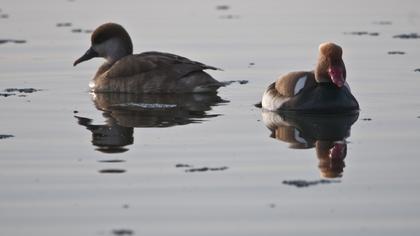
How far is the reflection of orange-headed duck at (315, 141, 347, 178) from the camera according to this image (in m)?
10.9

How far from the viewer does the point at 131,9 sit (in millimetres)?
25469

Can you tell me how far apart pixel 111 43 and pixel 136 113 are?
3.71 m

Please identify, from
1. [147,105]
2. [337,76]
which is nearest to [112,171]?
[337,76]

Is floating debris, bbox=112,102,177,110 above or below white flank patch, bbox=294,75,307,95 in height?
below

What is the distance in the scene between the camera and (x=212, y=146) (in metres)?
12.1

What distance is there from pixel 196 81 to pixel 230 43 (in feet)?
13.4

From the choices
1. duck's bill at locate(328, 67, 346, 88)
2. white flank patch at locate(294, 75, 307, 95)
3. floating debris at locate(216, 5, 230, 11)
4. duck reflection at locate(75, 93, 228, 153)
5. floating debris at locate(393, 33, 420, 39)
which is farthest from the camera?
floating debris at locate(216, 5, 230, 11)

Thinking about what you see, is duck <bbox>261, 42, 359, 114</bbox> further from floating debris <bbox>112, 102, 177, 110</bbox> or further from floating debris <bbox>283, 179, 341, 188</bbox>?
floating debris <bbox>283, 179, 341, 188</bbox>

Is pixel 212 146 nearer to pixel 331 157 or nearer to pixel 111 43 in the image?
pixel 331 157

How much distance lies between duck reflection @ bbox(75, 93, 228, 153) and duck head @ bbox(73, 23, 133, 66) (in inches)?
50.5

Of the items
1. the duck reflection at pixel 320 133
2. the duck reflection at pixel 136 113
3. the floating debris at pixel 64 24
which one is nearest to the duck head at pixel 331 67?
the duck reflection at pixel 320 133

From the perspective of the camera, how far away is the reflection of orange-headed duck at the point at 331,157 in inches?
428

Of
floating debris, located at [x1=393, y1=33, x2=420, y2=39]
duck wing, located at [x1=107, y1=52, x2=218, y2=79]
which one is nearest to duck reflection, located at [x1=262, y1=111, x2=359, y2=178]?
duck wing, located at [x1=107, y1=52, x2=218, y2=79]

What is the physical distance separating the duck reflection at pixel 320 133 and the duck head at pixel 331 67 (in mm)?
466
